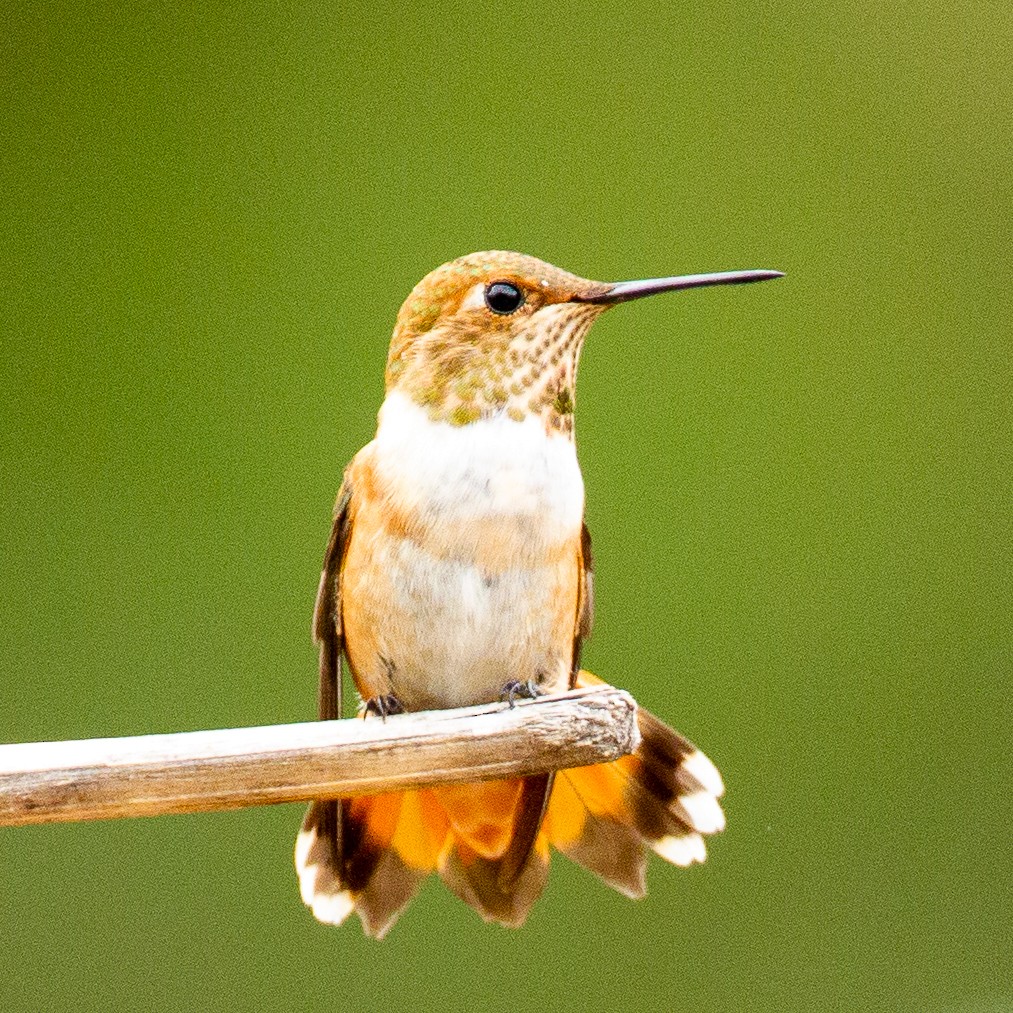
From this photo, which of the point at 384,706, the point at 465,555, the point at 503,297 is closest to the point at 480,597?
the point at 465,555

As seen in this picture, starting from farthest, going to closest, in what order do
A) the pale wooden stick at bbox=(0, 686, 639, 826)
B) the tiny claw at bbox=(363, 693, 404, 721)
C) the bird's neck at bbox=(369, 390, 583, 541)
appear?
the tiny claw at bbox=(363, 693, 404, 721) → the bird's neck at bbox=(369, 390, 583, 541) → the pale wooden stick at bbox=(0, 686, 639, 826)

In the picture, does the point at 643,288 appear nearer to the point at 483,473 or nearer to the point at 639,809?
the point at 483,473

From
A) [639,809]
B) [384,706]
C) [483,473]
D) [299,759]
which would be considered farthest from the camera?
[639,809]

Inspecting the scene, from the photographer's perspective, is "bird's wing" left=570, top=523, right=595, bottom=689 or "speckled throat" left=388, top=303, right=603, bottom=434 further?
"bird's wing" left=570, top=523, right=595, bottom=689

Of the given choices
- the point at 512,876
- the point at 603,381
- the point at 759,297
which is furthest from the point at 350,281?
the point at 512,876

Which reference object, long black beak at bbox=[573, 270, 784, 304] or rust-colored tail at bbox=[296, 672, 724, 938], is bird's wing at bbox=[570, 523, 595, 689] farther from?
long black beak at bbox=[573, 270, 784, 304]

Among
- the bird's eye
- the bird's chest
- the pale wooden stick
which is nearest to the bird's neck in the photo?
the bird's chest

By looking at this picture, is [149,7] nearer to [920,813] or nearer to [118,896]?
[118,896]

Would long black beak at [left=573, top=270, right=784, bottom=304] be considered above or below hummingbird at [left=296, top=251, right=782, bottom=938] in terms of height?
above
